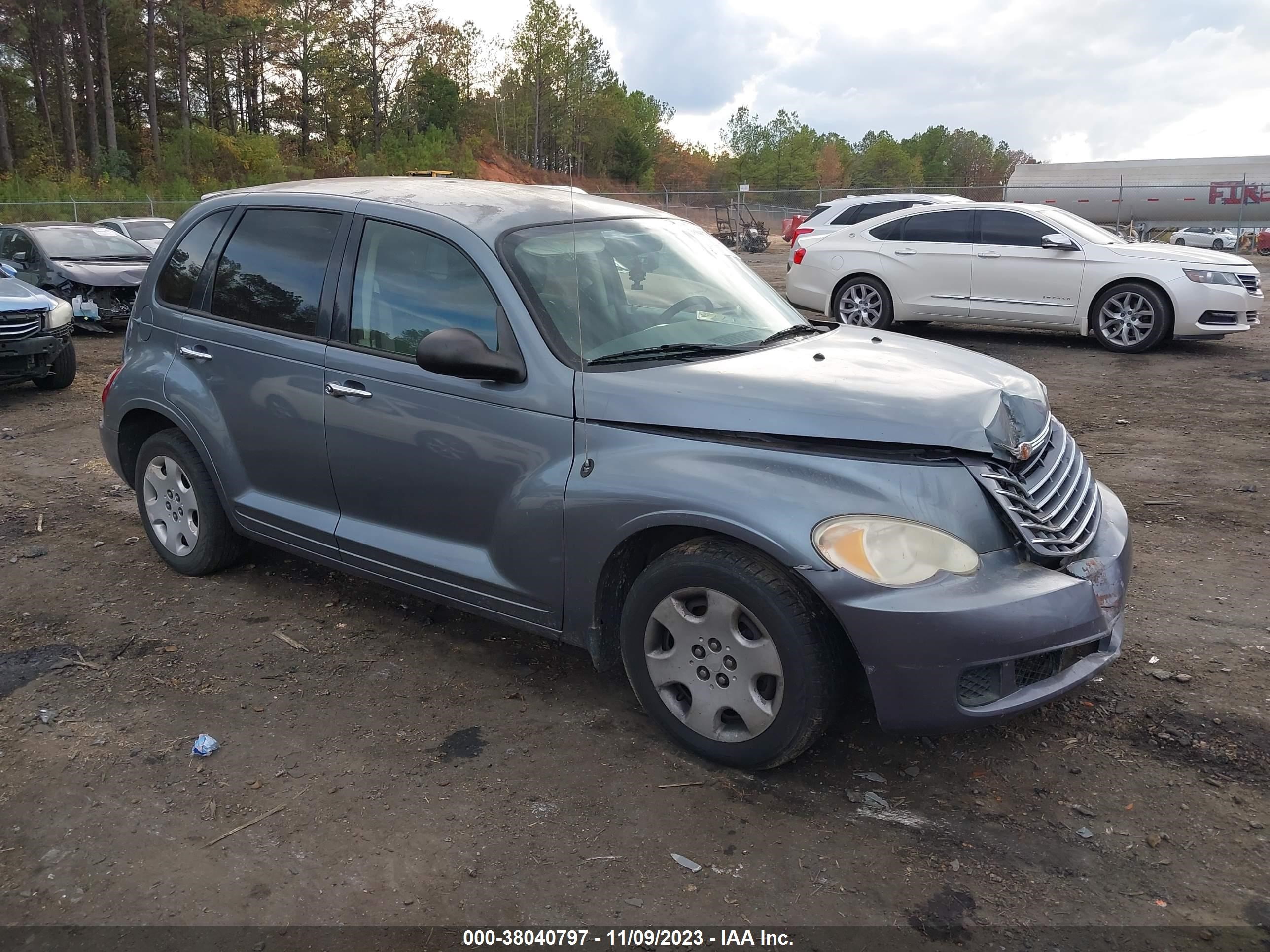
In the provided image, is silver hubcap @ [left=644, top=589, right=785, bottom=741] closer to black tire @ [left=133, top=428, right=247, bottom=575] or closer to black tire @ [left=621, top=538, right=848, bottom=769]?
black tire @ [left=621, top=538, right=848, bottom=769]

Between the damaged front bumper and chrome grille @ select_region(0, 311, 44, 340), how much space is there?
362 inches

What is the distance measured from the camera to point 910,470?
10.0 feet

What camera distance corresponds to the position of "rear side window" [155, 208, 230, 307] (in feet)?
15.6

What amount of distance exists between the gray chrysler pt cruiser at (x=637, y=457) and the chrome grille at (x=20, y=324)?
574cm

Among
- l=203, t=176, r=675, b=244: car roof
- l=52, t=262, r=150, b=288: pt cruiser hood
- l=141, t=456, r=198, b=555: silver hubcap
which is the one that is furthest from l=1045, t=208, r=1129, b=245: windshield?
l=52, t=262, r=150, b=288: pt cruiser hood

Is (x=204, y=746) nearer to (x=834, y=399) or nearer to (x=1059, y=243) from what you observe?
(x=834, y=399)

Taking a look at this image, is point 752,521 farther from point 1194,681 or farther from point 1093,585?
point 1194,681

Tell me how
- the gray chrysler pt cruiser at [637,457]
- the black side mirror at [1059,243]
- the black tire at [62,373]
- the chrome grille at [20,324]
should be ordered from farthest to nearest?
1. the black side mirror at [1059,243]
2. the black tire at [62,373]
3. the chrome grille at [20,324]
4. the gray chrysler pt cruiser at [637,457]

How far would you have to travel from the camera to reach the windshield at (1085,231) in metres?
11.4

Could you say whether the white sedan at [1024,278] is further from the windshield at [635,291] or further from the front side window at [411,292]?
the front side window at [411,292]

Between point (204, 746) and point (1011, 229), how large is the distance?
423 inches

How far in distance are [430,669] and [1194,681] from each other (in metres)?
2.96

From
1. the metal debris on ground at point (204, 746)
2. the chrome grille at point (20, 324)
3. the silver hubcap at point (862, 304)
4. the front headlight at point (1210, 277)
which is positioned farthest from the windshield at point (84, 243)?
the front headlight at point (1210, 277)

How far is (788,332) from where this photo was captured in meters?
4.24
